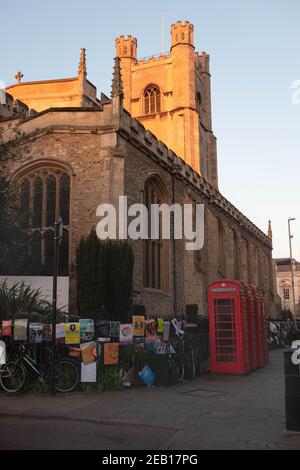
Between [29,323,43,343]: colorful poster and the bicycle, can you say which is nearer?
the bicycle

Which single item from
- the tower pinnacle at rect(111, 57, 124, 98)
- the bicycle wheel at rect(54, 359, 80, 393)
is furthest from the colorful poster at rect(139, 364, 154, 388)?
the tower pinnacle at rect(111, 57, 124, 98)

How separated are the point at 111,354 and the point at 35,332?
1.93 m

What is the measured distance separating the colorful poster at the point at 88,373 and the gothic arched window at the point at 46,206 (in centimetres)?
743

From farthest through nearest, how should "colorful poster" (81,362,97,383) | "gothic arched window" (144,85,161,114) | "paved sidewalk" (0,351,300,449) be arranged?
1. "gothic arched window" (144,85,161,114)
2. "colorful poster" (81,362,97,383)
3. "paved sidewalk" (0,351,300,449)

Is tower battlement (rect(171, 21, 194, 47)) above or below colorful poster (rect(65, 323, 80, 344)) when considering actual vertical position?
above

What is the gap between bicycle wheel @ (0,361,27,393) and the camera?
10633mm

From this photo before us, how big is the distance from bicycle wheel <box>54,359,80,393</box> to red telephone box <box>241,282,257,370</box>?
21.1ft

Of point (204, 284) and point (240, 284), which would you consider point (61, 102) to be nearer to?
point (204, 284)

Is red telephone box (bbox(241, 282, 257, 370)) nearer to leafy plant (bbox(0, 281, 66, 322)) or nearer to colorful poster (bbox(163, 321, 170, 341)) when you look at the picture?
colorful poster (bbox(163, 321, 170, 341))

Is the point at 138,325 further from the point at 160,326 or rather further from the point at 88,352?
the point at 88,352

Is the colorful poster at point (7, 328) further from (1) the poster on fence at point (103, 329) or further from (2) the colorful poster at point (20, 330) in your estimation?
(1) the poster on fence at point (103, 329)

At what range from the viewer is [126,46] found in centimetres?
4775

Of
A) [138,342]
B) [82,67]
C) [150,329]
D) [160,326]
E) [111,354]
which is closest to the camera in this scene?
[111,354]

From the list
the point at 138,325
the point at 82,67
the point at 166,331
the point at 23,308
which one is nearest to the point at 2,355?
the point at 23,308
